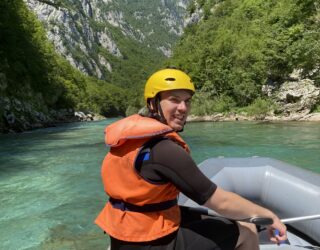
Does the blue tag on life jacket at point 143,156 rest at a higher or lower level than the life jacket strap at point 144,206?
higher

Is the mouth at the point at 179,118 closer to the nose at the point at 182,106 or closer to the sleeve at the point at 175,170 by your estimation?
the nose at the point at 182,106

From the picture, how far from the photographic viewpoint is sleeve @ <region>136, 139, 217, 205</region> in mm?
2059

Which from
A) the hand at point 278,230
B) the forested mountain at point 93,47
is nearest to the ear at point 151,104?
the hand at point 278,230

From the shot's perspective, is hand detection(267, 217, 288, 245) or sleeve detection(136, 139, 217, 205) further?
hand detection(267, 217, 288, 245)

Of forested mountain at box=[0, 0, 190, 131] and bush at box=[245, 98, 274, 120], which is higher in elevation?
forested mountain at box=[0, 0, 190, 131]

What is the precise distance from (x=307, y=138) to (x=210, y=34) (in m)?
39.4

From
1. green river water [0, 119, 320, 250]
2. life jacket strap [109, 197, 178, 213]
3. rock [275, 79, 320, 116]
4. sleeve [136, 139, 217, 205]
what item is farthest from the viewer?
rock [275, 79, 320, 116]

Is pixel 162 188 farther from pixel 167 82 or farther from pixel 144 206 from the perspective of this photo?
pixel 167 82

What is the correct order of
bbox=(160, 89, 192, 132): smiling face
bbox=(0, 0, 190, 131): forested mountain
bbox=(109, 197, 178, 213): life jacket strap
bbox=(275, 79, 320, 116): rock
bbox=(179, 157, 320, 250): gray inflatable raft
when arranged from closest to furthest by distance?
bbox=(109, 197, 178, 213): life jacket strap
bbox=(160, 89, 192, 132): smiling face
bbox=(179, 157, 320, 250): gray inflatable raft
bbox=(275, 79, 320, 116): rock
bbox=(0, 0, 190, 131): forested mountain

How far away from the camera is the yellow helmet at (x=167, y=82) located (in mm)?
2254

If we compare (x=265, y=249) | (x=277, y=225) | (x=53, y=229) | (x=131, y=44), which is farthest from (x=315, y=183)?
(x=131, y=44)

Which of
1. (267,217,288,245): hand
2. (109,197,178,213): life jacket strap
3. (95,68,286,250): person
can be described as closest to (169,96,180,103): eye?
(95,68,286,250): person

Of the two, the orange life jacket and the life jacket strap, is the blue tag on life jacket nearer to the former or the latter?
the orange life jacket

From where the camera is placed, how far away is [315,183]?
13.5ft
